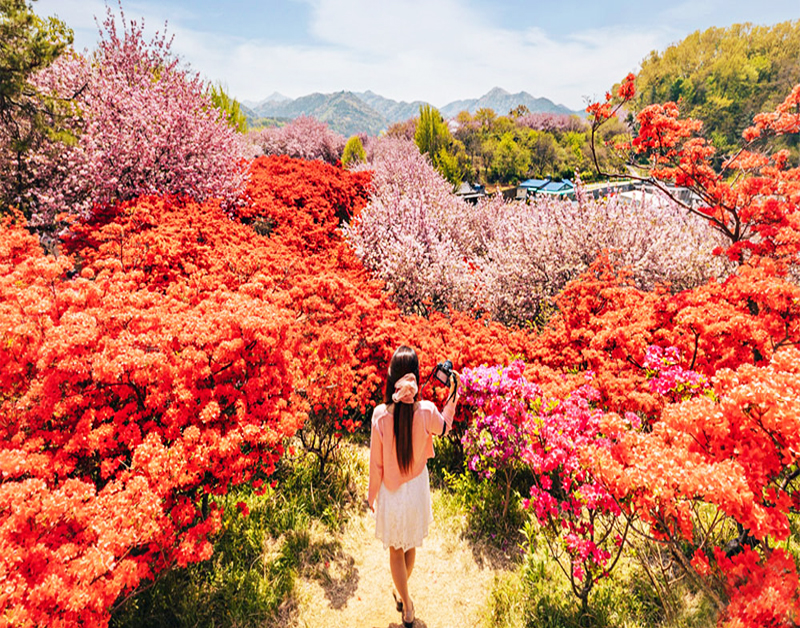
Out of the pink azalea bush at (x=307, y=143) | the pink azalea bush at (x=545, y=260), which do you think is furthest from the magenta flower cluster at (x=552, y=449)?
the pink azalea bush at (x=307, y=143)

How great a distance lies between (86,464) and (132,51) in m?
12.2

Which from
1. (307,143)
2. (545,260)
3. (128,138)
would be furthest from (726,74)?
(128,138)

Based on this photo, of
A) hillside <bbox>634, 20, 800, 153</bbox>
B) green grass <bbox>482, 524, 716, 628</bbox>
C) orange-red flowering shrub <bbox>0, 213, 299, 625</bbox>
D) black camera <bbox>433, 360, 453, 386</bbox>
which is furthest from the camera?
hillside <bbox>634, 20, 800, 153</bbox>

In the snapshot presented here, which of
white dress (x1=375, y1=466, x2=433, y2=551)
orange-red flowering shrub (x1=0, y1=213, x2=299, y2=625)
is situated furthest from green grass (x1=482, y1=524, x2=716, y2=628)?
orange-red flowering shrub (x1=0, y1=213, x2=299, y2=625)

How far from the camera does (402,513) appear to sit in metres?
3.04

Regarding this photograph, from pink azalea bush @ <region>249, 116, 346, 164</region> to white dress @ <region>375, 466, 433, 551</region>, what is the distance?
117 ft

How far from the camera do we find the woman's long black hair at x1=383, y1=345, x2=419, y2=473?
2.76 meters

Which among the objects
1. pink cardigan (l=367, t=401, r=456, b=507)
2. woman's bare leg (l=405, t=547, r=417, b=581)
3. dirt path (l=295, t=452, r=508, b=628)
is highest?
pink cardigan (l=367, t=401, r=456, b=507)

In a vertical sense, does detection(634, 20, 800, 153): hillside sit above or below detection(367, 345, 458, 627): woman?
above

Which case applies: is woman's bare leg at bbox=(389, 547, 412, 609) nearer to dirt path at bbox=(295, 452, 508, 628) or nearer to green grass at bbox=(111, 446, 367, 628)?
dirt path at bbox=(295, 452, 508, 628)

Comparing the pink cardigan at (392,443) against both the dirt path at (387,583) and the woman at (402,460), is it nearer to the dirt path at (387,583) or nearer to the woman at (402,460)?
the woman at (402,460)

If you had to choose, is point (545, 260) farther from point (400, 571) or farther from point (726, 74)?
point (726, 74)

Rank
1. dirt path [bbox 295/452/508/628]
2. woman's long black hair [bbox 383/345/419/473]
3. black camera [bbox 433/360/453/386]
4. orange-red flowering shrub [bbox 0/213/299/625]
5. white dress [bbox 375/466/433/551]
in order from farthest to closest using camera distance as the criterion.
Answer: dirt path [bbox 295/452/508/628], white dress [bbox 375/466/433/551], black camera [bbox 433/360/453/386], woman's long black hair [bbox 383/345/419/473], orange-red flowering shrub [bbox 0/213/299/625]

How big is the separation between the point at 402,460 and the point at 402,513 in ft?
1.54
